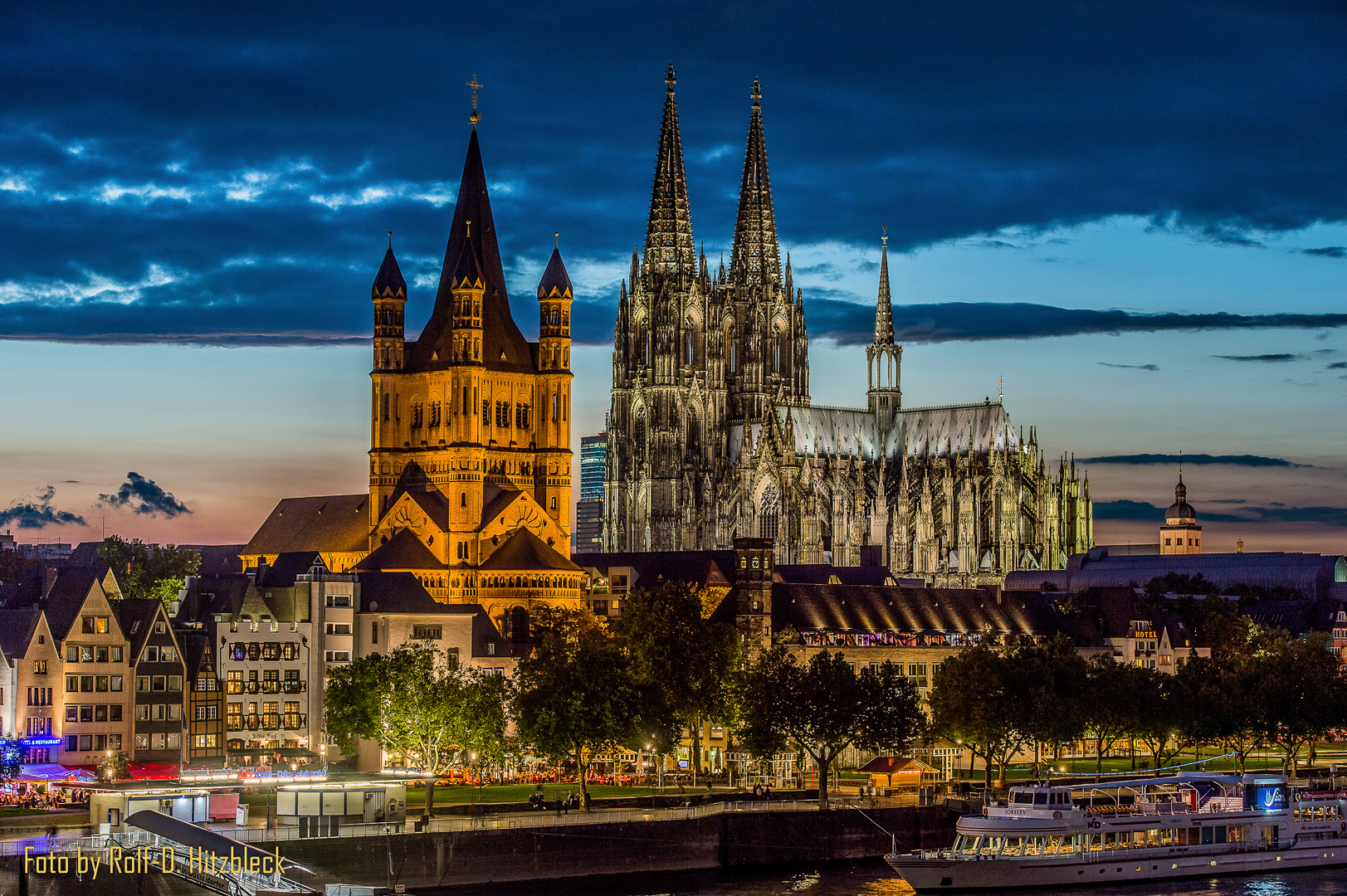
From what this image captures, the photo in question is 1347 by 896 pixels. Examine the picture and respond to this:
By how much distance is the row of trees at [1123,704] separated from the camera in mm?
135625

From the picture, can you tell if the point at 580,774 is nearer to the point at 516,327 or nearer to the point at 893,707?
the point at 893,707

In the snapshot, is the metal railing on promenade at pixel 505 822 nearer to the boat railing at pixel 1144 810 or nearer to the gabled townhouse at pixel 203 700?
the boat railing at pixel 1144 810

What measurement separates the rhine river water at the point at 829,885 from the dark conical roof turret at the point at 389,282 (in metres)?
73.1

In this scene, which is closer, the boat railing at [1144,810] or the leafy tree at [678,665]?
the boat railing at [1144,810]

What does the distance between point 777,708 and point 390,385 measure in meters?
53.2

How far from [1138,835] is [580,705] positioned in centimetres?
2977

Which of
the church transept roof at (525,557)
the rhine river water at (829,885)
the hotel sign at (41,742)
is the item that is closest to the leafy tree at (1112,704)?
the rhine river water at (829,885)

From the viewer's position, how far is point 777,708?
131 meters

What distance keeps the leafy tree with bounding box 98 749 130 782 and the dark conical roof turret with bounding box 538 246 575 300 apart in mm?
64173

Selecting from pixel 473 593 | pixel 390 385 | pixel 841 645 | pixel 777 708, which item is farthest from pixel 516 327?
pixel 777 708

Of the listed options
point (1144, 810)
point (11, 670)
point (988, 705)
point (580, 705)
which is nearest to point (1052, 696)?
→ point (988, 705)

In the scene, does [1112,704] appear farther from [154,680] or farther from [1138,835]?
[154,680]

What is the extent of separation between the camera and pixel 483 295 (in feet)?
559

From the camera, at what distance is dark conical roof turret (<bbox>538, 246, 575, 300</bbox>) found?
176m
